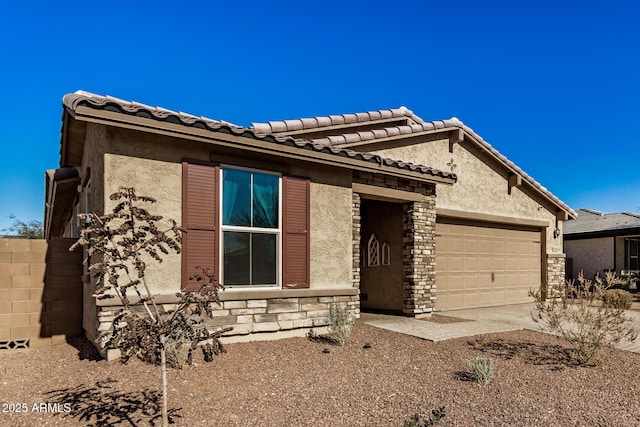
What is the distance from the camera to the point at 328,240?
8.30m

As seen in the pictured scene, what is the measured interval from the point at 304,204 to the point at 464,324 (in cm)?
433

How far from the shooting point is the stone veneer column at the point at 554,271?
14.4 metres

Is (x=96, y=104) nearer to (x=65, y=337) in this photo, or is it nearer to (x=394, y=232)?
(x=65, y=337)

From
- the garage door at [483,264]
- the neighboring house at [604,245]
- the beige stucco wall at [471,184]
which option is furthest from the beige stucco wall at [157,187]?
the neighboring house at [604,245]

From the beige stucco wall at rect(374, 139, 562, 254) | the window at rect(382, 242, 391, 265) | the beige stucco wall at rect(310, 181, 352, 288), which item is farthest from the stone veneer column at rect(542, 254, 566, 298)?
the beige stucco wall at rect(310, 181, 352, 288)

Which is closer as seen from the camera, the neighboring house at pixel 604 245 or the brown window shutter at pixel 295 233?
the brown window shutter at pixel 295 233

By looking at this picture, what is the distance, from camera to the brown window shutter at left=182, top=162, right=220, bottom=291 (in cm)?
662

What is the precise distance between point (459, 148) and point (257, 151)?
7.61 metres

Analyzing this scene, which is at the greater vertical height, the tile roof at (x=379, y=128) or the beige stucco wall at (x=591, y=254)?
the tile roof at (x=379, y=128)

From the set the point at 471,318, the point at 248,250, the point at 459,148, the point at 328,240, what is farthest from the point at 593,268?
the point at 248,250

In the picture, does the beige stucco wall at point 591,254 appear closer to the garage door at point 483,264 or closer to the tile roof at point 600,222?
the tile roof at point 600,222

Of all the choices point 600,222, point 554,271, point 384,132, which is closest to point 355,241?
point 384,132

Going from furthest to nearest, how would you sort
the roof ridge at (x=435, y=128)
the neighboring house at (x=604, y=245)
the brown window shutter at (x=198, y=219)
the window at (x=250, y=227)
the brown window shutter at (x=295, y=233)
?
the neighboring house at (x=604, y=245) < the roof ridge at (x=435, y=128) < the brown window shutter at (x=295, y=233) < the window at (x=250, y=227) < the brown window shutter at (x=198, y=219)

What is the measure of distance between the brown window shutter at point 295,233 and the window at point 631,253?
18.0 meters
